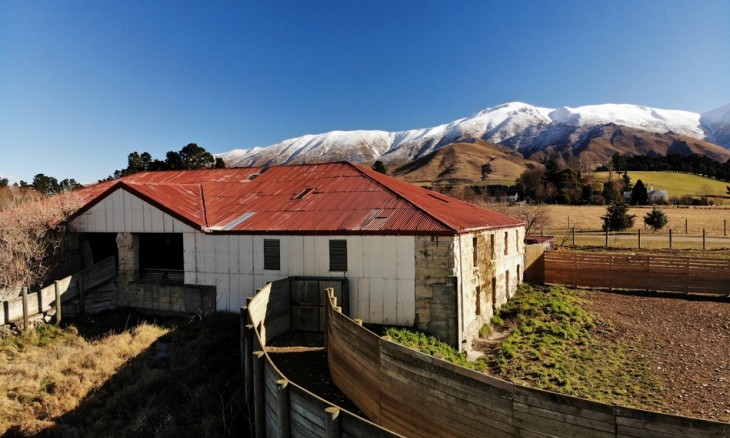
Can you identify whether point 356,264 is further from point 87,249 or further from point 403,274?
point 87,249

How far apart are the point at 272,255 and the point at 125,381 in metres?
6.89

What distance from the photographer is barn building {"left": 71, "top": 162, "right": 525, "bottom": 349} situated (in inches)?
621

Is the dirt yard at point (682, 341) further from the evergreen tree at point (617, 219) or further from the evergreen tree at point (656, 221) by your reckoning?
the evergreen tree at point (656, 221)

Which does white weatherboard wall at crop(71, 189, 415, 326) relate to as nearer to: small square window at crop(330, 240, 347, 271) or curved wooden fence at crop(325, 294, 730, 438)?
small square window at crop(330, 240, 347, 271)

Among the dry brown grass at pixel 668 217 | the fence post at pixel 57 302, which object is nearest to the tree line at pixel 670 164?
the dry brown grass at pixel 668 217

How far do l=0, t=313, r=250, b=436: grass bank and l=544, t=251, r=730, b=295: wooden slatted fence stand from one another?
19942 millimetres

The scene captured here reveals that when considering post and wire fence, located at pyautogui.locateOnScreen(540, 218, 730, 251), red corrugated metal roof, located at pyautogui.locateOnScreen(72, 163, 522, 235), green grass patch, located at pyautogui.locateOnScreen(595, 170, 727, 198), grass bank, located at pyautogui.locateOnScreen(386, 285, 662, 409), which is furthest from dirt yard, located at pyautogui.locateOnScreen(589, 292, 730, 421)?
green grass patch, located at pyautogui.locateOnScreen(595, 170, 727, 198)

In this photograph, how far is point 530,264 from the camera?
2742 cm

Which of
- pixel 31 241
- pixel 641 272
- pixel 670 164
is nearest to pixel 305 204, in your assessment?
pixel 31 241

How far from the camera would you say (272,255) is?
1828 cm

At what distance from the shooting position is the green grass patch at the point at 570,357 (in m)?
12.9

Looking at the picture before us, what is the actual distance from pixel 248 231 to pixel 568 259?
1955 cm

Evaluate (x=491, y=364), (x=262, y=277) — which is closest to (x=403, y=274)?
(x=491, y=364)

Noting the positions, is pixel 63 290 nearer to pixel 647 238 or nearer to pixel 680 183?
pixel 647 238
